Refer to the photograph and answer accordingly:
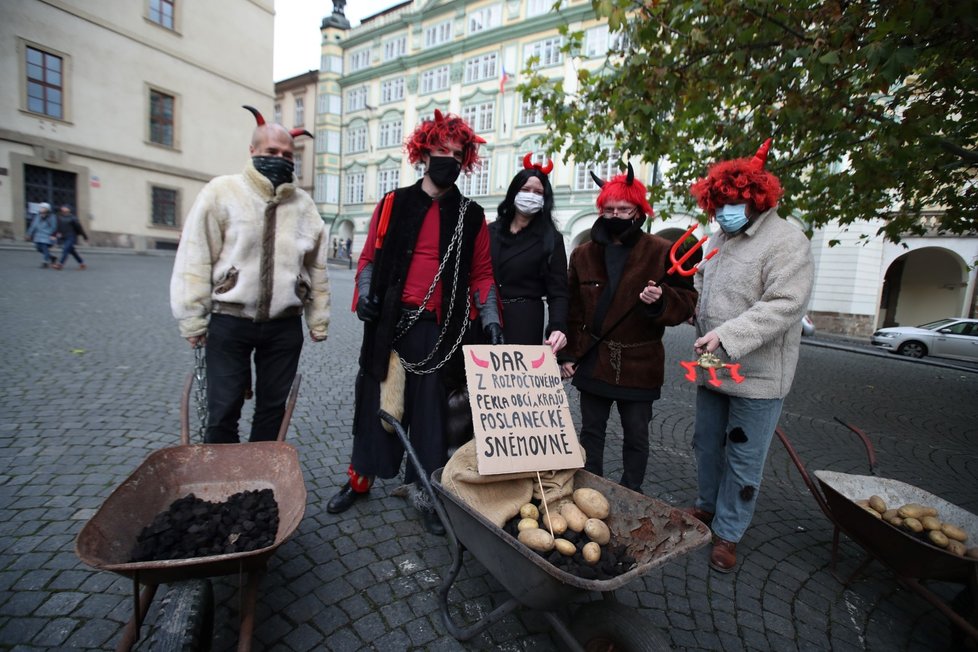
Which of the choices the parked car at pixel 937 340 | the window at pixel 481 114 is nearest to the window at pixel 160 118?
the window at pixel 481 114

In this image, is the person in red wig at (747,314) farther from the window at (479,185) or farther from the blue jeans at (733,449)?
the window at (479,185)

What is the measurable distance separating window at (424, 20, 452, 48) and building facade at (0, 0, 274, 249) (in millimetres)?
9780

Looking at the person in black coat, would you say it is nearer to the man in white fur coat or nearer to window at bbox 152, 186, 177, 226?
the man in white fur coat

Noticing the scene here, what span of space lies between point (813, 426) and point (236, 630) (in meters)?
5.88

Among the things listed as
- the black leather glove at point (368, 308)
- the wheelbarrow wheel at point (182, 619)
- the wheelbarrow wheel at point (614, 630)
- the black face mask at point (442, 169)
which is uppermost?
the black face mask at point (442, 169)

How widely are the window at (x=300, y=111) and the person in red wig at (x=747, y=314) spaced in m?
40.4

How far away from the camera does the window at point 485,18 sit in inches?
1078

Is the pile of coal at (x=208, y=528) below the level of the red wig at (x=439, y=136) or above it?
below

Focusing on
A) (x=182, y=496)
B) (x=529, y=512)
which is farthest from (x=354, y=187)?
(x=529, y=512)

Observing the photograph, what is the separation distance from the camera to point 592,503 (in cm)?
199

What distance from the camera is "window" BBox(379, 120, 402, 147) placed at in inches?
1268

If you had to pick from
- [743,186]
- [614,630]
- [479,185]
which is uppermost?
[479,185]

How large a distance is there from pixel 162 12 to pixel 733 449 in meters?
28.2

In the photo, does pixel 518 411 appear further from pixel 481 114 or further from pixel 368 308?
pixel 481 114
